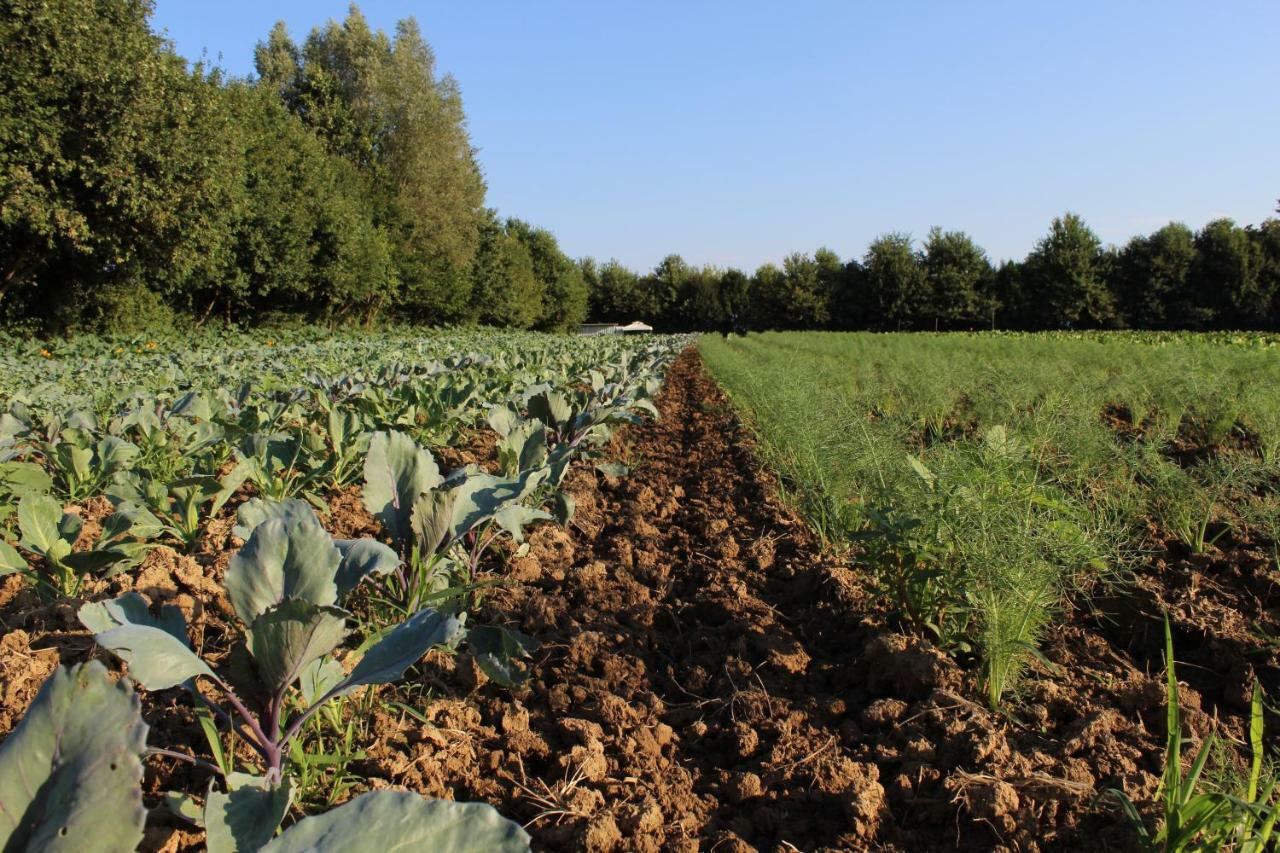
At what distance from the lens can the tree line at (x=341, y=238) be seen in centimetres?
1559

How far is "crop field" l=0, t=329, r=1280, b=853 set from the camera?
4.75 feet

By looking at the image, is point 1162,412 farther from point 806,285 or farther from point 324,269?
point 806,285

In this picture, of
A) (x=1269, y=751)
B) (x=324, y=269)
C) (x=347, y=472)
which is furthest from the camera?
(x=324, y=269)

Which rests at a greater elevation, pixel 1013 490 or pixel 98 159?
pixel 98 159

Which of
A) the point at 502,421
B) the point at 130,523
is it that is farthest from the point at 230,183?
the point at 130,523

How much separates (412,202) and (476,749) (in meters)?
38.7

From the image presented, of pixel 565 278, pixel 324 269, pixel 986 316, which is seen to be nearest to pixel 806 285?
pixel 986 316

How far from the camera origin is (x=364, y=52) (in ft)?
126

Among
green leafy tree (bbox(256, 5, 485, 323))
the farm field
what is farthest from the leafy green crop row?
green leafy tree (bbox(256, 5, 485, 323))

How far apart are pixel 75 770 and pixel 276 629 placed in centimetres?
62

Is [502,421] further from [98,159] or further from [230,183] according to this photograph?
[230,183]

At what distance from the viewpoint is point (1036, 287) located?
55.4 meters

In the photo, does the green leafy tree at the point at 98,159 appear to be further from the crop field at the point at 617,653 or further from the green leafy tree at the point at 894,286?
the green leafy tree at the point at 894,286

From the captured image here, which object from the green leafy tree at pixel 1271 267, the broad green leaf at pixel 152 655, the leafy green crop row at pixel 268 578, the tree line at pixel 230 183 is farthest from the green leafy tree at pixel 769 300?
the broad green leaf at pixel 152 655
